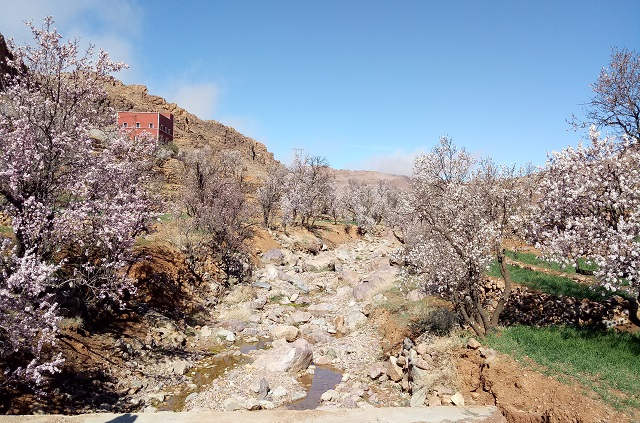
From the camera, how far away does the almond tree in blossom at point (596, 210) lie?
10367 millimetres

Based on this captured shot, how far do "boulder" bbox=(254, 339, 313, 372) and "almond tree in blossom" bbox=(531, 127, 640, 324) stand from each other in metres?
9.97

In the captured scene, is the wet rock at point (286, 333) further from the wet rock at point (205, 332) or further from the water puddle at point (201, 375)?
the wet rock at point (205, 332)

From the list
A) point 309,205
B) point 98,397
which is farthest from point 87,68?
point 309,205

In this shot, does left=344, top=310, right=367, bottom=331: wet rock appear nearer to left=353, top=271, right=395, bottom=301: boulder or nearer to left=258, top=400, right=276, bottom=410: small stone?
left=353, top=271, right=395, bottom=301: boulder

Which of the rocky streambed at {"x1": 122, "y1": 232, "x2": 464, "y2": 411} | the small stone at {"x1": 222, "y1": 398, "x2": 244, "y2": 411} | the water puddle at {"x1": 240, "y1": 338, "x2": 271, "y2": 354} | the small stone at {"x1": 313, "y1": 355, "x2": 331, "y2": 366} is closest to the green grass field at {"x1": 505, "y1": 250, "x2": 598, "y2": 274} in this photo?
the rocky streambed at {"x1": 122, "y1": 232, "x2": 464, "y2": 411}

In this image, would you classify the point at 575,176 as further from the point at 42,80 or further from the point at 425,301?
the point at 42,80

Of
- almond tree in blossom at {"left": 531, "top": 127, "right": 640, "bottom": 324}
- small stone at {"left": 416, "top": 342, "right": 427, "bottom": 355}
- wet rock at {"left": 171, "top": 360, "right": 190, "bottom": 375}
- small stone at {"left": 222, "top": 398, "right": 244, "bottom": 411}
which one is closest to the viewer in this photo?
almond tree in blossom at {"left": 531, "top": 127, "right": 640, "bottom": 324}

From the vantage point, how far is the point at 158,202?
57.6ft

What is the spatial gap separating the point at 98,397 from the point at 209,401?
3.29 metres

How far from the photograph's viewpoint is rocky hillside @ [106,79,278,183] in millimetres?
102213

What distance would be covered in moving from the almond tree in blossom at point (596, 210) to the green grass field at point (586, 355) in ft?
4.63

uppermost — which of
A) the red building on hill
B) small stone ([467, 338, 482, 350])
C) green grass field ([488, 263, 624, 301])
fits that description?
the red building on hill

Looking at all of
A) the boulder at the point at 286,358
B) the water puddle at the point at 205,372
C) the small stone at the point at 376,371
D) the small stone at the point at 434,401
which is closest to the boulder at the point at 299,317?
the water puddle at the point at 205,372

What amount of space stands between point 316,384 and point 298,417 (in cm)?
860
